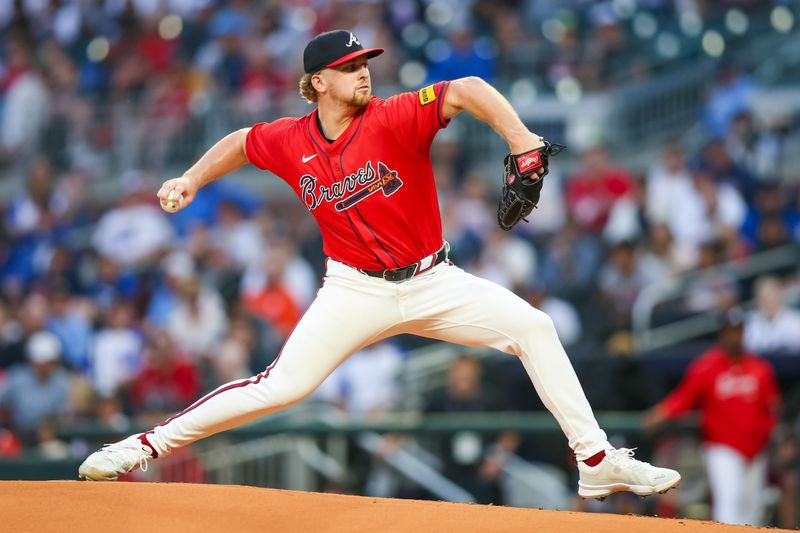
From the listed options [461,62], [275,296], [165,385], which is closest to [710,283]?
[275,296]

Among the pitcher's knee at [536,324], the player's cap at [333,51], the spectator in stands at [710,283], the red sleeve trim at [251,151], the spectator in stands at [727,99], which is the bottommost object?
the spectator in stands at [710,283]

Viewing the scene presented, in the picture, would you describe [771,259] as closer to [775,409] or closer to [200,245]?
[775,409]

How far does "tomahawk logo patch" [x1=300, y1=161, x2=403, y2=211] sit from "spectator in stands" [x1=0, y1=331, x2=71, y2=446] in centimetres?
574

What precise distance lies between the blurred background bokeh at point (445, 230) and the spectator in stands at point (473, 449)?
16mm

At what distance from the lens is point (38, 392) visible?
33.5 feet

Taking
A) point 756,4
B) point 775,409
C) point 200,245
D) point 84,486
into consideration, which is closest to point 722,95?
point 756,4

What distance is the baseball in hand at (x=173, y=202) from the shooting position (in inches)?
199

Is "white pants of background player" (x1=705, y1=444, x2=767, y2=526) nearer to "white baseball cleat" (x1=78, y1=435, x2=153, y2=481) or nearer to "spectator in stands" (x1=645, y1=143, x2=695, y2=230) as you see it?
"spectator in stands" (x1=645, y1=143, x2=695, y2=230)

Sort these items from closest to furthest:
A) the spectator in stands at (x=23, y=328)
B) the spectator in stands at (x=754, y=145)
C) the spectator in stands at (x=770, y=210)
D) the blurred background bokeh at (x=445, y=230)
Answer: the blurred background bokeh at (x=445, y=230)
the spectator in stands at (x=770, y=210)
the spectator in stands at (x=23, y=328)
the spectator in stands at (x=754, y=145)

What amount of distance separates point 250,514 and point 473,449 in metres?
4.06

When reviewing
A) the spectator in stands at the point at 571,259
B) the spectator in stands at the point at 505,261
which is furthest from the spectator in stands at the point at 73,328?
the spectator in stands at the point at 571,259

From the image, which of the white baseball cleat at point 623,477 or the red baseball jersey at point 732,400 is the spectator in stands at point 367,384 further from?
the white baseball cleat at point 623,477

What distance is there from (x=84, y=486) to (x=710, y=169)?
23.9 ft

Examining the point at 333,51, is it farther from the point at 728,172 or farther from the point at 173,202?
the point at 728,172
